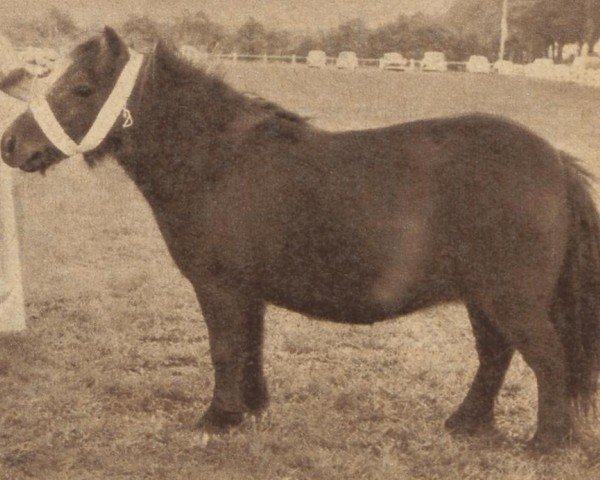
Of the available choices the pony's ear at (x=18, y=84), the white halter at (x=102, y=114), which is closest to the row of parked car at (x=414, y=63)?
the white halter at (x=102, y=114)

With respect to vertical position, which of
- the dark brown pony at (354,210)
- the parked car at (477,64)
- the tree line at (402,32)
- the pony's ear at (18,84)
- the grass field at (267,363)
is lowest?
the grass field at (267,363)

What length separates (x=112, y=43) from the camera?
2395mm

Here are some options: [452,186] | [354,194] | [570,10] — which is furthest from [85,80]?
[570,10]

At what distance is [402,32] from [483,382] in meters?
1.51

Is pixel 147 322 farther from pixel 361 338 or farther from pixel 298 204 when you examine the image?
pixel 298 204

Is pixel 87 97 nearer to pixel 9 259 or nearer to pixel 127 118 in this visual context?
pixel 127 118

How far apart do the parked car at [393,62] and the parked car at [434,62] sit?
0.08 m

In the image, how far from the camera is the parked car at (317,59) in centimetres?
305

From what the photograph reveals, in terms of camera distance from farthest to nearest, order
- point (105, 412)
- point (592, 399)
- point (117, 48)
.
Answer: point (105, 412), point (592, 399), point (117, 48)

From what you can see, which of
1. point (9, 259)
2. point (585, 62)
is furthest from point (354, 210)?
point (9, 259)

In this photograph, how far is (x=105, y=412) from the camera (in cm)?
293

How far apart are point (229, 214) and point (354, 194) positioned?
447mm

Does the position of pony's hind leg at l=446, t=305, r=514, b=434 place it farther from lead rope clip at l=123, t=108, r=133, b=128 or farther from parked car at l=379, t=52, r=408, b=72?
lead rope clip at l=123, t=108, r=133, b=128

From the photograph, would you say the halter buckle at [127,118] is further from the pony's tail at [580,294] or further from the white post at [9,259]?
the pony's tail at [580,294]
